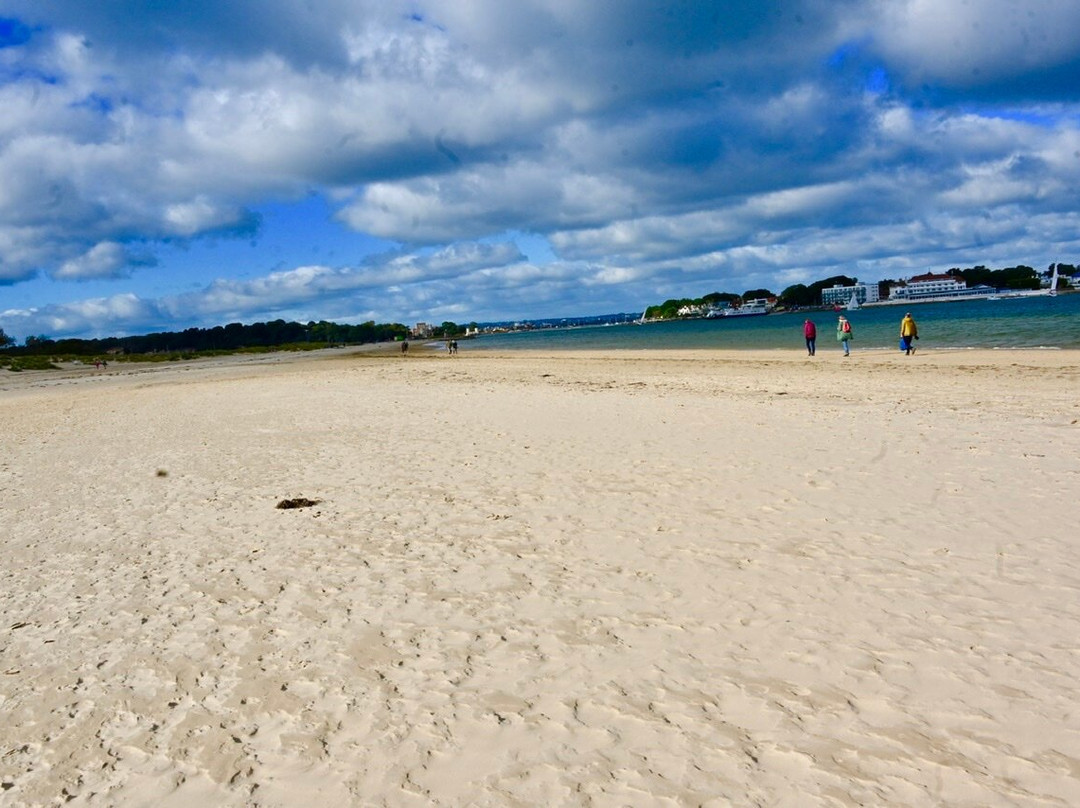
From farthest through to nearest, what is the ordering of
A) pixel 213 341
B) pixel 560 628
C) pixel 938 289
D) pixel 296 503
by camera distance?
pixel 938 289, pixel 213 341, pixel 296 503, pixel 560 628

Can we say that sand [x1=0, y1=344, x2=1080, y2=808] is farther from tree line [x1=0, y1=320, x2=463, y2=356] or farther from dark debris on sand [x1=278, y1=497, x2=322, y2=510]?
tree line [x1=0, y1=320, x2=463, y2=356]

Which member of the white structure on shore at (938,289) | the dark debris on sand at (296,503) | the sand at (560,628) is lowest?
the sand at (560,628)

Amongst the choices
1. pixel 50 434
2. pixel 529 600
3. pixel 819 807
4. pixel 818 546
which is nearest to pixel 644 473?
pixel 818 546

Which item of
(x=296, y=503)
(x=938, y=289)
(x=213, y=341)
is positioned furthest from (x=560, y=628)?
(x=938, y=289)

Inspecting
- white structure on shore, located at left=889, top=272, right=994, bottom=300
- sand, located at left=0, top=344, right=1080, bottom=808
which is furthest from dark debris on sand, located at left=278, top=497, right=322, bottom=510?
white structure on shore, located at left=889, top=272, right=994, bottom=300

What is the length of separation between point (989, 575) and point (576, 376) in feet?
81.2

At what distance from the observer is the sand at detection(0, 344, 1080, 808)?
358 cm

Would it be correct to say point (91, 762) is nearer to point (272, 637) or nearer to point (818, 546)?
point (272, 637)

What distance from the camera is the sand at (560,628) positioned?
3.58m

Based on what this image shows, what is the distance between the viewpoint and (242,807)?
3.41 metres

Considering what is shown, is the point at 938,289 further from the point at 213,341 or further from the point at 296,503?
the point at 296,503

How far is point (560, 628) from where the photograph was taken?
5156 millimetres

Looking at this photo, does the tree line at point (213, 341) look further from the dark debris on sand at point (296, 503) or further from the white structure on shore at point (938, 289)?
the white structure on shore at point (938, 289)

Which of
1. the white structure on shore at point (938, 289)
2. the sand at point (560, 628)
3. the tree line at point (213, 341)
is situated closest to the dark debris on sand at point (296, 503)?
the sand at point (560, 628)
